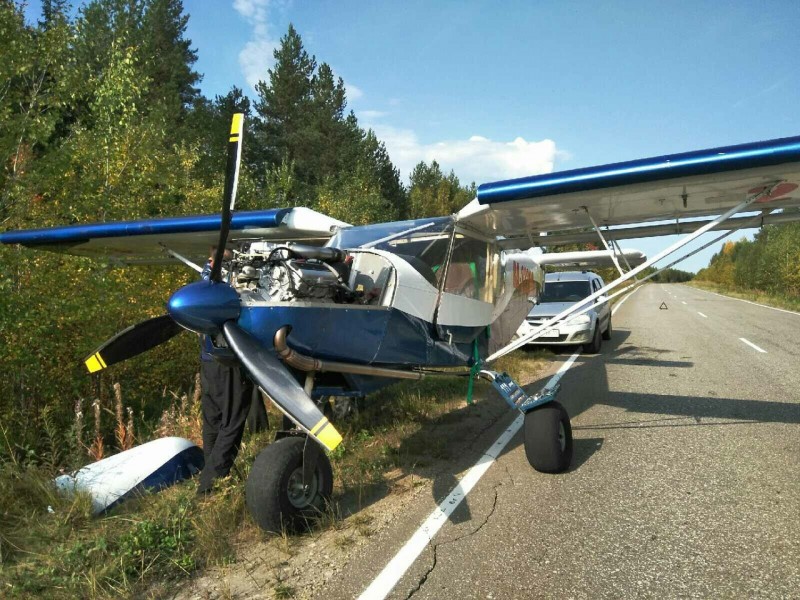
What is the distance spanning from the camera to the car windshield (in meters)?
12.6

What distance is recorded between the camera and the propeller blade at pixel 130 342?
4.43m

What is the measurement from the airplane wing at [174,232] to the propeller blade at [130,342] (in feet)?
4.40

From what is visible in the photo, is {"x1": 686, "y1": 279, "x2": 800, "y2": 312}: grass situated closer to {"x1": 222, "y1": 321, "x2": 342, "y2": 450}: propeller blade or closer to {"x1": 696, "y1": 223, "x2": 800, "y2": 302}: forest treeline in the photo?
{"x1": 696, "y1": 223, "x2": 800, "y2": 302}: forest treeline

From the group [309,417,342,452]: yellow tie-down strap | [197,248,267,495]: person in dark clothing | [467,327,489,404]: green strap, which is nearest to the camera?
[309,417,342,452]: yellow tie-down strap

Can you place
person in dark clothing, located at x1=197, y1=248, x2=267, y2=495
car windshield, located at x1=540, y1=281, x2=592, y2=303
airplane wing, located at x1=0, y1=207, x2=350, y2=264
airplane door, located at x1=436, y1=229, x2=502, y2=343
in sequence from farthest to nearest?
car windshield, located at x1=540, y1=281, x2=592, y2=303 → airplane wing, located at x1=0, y1=207, x2=350, y2=264 → airplane door, located at x1=436, y1=229, x2=502, y2=343 → person in dark clothing, located at x1=197, y1=248, x2=267, y2=495

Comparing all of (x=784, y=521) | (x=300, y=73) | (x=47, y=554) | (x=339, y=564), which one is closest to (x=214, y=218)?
(x=47, y=554)

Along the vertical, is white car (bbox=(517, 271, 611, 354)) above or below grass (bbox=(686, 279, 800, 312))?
above

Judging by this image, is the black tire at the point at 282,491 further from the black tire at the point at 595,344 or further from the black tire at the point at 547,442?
the black tire at the point at 595,344

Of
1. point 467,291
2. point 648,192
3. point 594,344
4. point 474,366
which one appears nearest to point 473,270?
point 467,291

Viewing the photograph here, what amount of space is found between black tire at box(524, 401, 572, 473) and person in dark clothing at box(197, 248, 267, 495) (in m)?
2.35

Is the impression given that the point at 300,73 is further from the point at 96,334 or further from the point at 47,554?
the point at 47,554

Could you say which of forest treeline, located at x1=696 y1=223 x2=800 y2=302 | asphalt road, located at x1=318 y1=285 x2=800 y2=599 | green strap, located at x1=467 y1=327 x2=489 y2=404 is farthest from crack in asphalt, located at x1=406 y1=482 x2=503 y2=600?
forest treeline, located at x1=696 y1=223 x2=800 y2=302

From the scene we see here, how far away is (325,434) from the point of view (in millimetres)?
2982

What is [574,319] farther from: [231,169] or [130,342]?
[231,169]
